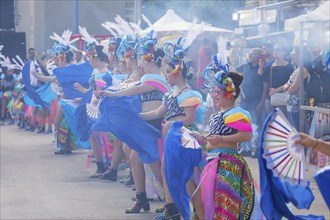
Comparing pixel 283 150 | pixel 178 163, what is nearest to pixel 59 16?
pixel 178 163

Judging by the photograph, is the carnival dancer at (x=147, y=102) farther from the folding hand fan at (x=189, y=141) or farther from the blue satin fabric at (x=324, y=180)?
the blue satin fabric at (x=324, y=180)

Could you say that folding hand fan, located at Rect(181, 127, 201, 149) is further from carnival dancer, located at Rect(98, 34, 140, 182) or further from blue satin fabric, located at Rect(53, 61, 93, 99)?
blue satin fabric, located at Rect(53, 61, 93, 99)

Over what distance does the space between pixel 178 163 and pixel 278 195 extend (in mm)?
2658

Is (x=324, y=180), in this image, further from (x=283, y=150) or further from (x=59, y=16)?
(x=59, y=16)

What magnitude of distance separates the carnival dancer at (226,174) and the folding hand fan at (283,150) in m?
1.63

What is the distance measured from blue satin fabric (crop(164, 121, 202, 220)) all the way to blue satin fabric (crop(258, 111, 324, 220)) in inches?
97.2

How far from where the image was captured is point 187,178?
8531mm

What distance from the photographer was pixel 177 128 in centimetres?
834

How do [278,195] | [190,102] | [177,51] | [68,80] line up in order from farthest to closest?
[68,80], [177,51], [190,102], [278,195]

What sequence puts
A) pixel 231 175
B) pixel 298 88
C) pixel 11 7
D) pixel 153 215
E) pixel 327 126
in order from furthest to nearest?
pixel 11 7
pixel 298 88
pixel 327 126
pixel 153 215
pixel 231 175

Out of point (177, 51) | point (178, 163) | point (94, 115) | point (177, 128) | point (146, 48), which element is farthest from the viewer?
point (94, 115)

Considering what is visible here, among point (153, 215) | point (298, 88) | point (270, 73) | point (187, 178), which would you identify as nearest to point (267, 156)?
point (187, 178)

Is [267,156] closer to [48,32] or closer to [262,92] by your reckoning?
[262,92]

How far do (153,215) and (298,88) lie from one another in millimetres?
4227
